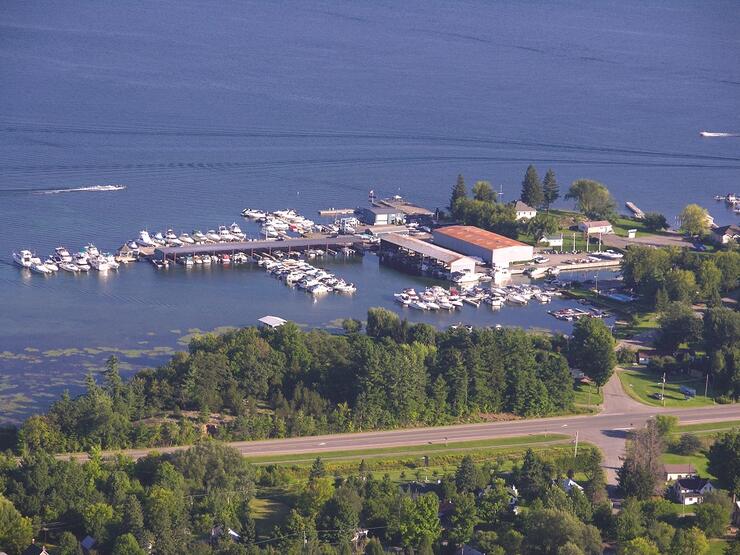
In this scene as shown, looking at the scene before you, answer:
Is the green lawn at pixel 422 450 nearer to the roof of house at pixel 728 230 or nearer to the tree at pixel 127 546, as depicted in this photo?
the tree at pixel 127 546

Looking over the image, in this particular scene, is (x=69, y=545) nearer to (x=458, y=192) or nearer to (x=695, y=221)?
(x=458, y=192)

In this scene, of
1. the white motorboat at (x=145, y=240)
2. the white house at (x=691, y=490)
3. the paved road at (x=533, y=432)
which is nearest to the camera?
the white house at (x=691, y=490)

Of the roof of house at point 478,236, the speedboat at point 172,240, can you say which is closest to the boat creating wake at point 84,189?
the speedboat at point 172,240

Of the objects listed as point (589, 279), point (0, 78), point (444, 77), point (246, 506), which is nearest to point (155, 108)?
point (0, 78)

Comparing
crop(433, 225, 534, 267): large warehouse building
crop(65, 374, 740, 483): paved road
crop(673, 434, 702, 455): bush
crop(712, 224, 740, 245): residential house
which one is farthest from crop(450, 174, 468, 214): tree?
crop(673, 434, 702, 455): bush

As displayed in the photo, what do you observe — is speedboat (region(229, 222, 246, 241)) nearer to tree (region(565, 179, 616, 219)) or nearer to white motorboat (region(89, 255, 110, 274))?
white motorboat (region(89, 255, 110, 274))

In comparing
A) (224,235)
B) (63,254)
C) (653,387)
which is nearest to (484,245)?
(224,235)
